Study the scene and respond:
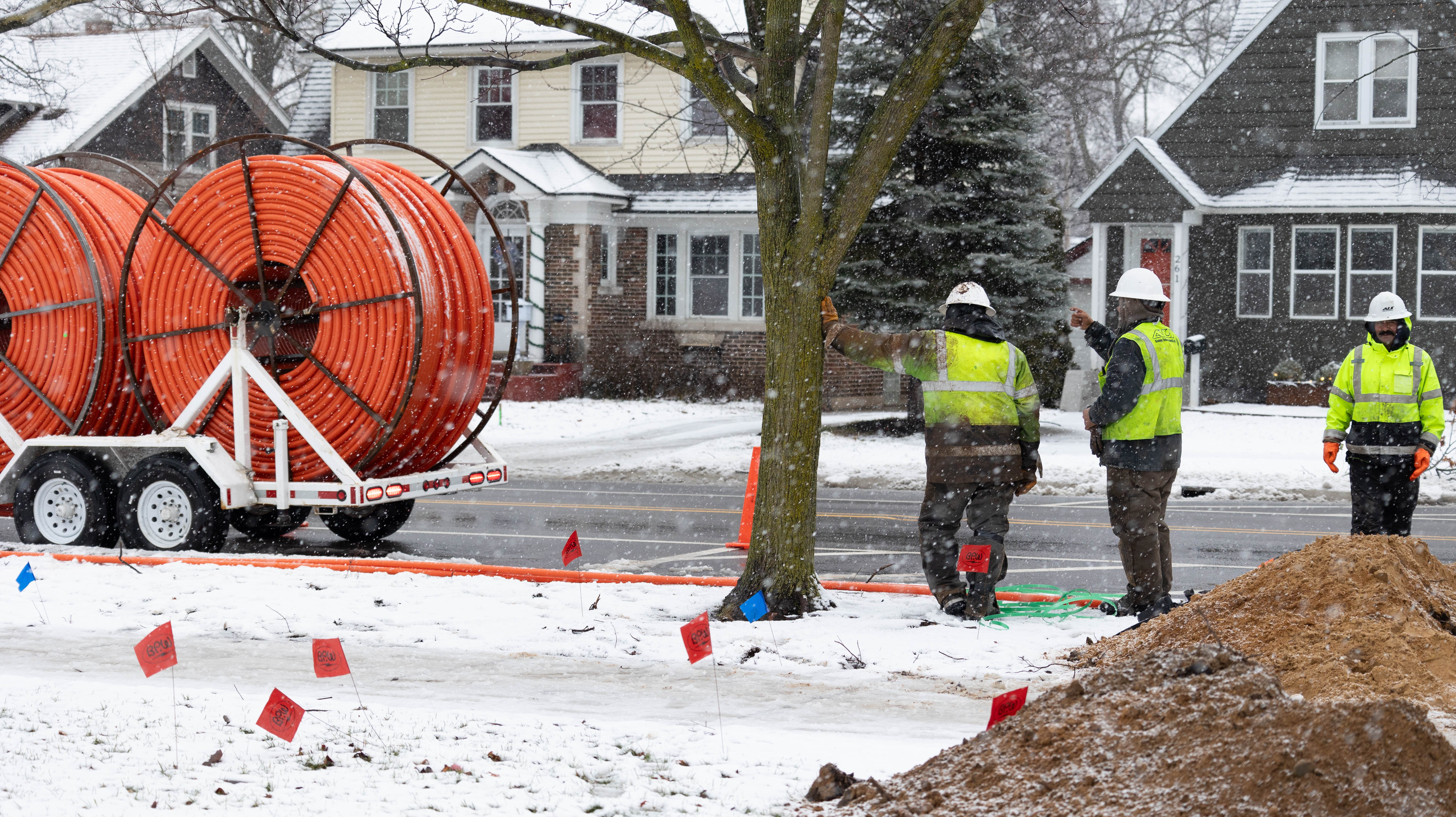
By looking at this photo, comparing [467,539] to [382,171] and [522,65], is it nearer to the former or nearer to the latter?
[382,171]

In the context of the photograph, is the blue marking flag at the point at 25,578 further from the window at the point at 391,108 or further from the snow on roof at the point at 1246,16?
the snow on roof at the point at 1246,16

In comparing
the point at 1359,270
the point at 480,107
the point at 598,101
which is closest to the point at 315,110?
the point at 480,107

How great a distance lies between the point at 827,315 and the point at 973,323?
0.81 metres

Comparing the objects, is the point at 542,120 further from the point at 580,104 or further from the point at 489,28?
the point at 489,28

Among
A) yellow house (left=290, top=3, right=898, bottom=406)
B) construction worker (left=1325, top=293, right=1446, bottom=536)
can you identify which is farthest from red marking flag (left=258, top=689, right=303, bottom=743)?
yellow house (left=290, top=3, right=898, bottom=406)

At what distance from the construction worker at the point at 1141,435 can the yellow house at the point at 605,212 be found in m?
19.0

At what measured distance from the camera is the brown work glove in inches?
320

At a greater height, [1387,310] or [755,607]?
[1387,310]

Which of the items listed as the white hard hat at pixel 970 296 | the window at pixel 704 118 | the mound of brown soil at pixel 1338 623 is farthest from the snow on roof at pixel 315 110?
the mound of brown soil at pixel 1338 623

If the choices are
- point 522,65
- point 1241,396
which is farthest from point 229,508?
point 1241,396

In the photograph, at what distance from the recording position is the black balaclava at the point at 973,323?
8102 millimetres

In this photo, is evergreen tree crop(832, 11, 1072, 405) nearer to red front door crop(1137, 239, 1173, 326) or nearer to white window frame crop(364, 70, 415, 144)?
red front door crop(1137, 239, 1173, 326)

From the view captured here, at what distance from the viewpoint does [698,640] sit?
618 cm

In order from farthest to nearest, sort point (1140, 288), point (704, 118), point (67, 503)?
1. point (704, 118)
2. point (67, 503)
3. point (1140, 288)
